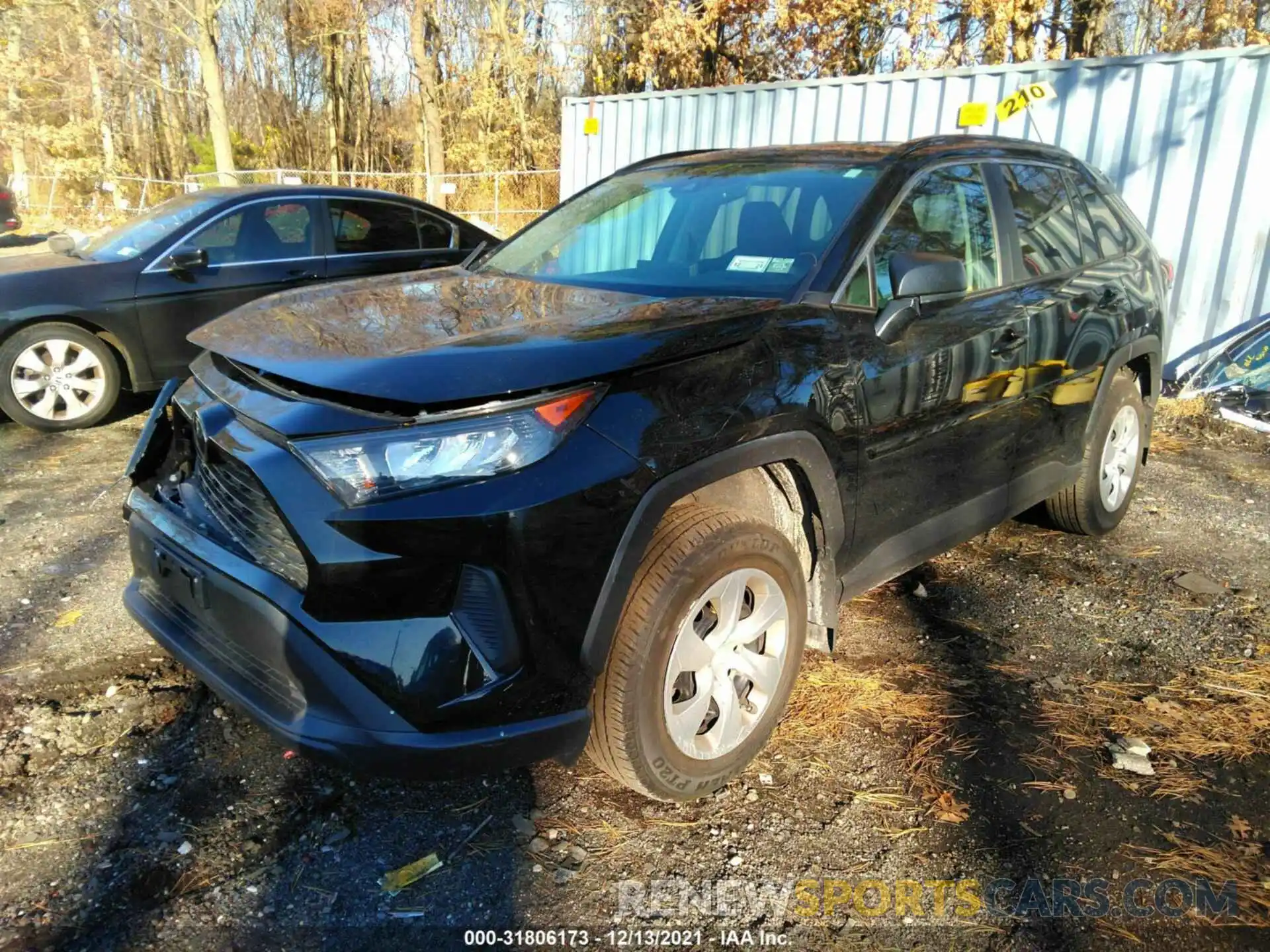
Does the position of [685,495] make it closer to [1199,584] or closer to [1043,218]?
[1043,218]

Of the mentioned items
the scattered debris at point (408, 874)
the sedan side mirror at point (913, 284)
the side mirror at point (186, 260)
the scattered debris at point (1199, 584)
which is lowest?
the scattered debris at point (408, 874)

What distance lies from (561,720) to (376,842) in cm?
72

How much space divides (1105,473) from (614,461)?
3345 mm

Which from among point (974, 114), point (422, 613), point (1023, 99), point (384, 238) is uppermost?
point (1023, 99)

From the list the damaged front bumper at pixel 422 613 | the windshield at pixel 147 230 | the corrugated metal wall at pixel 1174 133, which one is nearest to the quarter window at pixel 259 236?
the windshield at pixel 147 230

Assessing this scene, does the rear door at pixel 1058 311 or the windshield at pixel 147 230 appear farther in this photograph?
the windshield at pixel 147 230

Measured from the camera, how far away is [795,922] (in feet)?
7.20

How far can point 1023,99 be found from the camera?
7.48 m

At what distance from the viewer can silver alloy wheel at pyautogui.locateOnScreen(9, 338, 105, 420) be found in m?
5.85

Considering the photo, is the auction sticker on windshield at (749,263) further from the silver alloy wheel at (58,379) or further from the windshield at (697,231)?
the silver alloy wheel at (58,379)

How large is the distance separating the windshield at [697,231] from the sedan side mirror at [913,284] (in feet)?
0.88

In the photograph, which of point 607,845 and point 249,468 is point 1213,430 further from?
point 249,468

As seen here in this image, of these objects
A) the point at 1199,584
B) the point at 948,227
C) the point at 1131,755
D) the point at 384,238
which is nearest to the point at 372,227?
the point at 384,238

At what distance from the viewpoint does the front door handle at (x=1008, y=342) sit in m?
3.32
